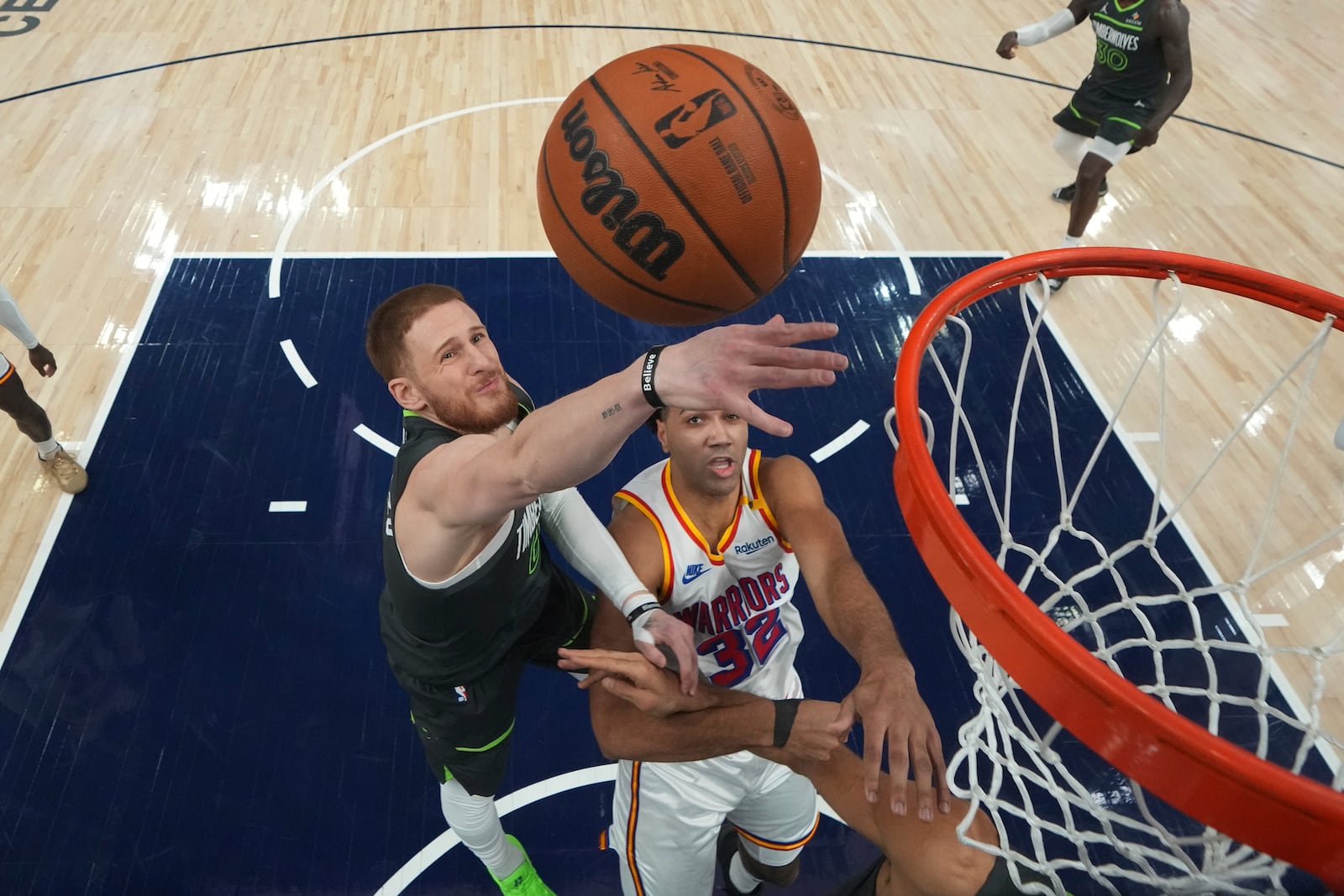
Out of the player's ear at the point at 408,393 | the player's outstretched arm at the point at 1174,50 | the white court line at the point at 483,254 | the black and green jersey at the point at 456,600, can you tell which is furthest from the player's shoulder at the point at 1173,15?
the player's ear at the point at 408,393

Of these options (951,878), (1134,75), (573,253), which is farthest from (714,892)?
(1134,75)

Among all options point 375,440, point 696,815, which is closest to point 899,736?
point 696,815

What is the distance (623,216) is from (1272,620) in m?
3.50

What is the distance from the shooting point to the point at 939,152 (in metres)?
6.90

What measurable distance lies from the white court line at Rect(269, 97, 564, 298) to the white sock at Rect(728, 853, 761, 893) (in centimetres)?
396

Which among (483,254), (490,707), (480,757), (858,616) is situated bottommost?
(483,254)

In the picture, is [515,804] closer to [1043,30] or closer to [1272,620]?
[1272,620]

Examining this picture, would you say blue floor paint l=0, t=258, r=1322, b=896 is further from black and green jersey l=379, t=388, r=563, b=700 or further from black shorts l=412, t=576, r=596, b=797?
black and green jersey l=379, t=388, r=563, b=700

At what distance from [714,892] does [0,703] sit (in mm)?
2775

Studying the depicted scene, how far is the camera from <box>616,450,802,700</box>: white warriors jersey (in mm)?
2686

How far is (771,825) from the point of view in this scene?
2.89m

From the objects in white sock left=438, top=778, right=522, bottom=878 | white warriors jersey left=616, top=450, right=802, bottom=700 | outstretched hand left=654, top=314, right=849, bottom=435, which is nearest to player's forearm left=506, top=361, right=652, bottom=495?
outstretched hand left=654, top=314, right=849, bottom=435

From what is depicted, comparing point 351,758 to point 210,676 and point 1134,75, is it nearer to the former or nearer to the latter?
point 210,676

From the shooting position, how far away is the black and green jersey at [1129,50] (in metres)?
5.10
